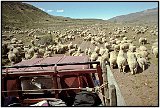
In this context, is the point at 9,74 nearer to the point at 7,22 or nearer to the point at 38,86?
the point at 38,86

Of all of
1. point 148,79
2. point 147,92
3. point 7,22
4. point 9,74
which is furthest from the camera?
point 7,22

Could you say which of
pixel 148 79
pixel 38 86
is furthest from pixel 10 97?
pixel 148 79

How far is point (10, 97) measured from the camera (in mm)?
5055

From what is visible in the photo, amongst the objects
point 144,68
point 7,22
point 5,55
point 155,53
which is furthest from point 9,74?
point 7,22

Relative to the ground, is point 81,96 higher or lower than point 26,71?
lower

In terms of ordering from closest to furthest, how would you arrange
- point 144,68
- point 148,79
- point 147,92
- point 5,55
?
point 147,92
point 148,79
point 144,68
point 5,55

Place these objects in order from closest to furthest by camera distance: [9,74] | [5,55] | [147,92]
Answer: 1. [9,74]
2. [147,92]
3. [5,55]

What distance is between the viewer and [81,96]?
490 centimetres

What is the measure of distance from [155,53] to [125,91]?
6.11 meters

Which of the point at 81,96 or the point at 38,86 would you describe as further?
the point at 38,86

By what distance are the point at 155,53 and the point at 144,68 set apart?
9.34ft

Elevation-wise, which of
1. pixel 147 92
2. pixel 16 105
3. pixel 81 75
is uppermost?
pixel 81 75

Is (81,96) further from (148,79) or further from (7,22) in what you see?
(7,22)

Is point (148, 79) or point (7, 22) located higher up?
point (7, 22)
